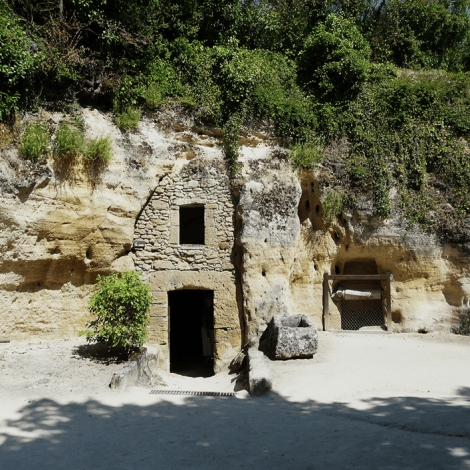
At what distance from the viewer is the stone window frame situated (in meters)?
10.3

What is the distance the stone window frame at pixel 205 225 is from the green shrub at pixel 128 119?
6.41ft

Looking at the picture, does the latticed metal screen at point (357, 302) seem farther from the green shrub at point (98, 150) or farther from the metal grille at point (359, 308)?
the green shrub at point (98, 150)

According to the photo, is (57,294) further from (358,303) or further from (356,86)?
(356,86)

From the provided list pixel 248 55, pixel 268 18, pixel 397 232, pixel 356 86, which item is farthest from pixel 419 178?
pixel 268 18

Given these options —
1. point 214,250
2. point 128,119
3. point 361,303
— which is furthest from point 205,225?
point 361,303

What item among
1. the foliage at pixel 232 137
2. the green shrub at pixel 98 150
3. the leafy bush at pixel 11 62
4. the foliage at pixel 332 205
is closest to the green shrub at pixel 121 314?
the green shrub at pixel 98 150

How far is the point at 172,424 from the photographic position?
16.5 ft

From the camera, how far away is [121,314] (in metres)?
8.20

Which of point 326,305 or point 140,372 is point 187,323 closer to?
point 326,305

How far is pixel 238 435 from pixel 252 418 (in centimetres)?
66

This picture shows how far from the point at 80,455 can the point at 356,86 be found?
1102 centimetres

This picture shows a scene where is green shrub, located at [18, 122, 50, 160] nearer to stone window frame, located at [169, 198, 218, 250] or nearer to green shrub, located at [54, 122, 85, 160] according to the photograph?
green shrub, located at [54, 122, 85, 160]

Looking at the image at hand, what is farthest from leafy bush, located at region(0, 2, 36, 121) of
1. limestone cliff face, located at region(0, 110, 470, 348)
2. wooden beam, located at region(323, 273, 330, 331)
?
wooden beam, located at region(323, 273, 330, 331)

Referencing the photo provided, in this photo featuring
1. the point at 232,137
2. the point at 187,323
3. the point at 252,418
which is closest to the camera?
the point at 252,418
